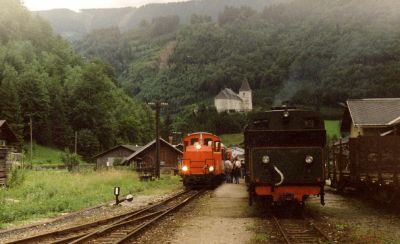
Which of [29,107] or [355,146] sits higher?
[29,107]

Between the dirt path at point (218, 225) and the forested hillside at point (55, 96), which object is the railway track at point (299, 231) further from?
the forested hillside at point (55, 96)

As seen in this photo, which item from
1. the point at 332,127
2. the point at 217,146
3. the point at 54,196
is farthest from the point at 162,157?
the point at 54,196

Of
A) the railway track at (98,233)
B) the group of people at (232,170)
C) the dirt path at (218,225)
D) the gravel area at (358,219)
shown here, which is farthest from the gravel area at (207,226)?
the group of people at (232,170)

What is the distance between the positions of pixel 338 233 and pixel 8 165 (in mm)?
17556

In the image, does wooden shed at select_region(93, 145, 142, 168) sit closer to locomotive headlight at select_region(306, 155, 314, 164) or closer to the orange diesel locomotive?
the orange diesel locomotive

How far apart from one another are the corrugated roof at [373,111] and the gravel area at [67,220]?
19.9m

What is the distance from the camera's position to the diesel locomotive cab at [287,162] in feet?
47.9

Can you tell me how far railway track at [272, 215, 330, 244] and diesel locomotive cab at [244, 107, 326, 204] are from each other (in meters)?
0.76

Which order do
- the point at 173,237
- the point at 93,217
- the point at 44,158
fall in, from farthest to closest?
the point at 44,158 → the point at 93,217 → the point at 173,237

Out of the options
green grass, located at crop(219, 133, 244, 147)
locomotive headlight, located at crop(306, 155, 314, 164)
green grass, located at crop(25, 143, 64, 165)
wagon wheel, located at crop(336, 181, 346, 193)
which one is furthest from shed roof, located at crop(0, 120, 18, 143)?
green grass, located at crop(219, 133, 244, 147)

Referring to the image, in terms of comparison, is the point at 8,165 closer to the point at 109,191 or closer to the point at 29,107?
the point at 109,191

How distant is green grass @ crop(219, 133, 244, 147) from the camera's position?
108m

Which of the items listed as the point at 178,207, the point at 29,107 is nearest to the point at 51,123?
the point at 29,107

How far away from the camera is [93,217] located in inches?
623
